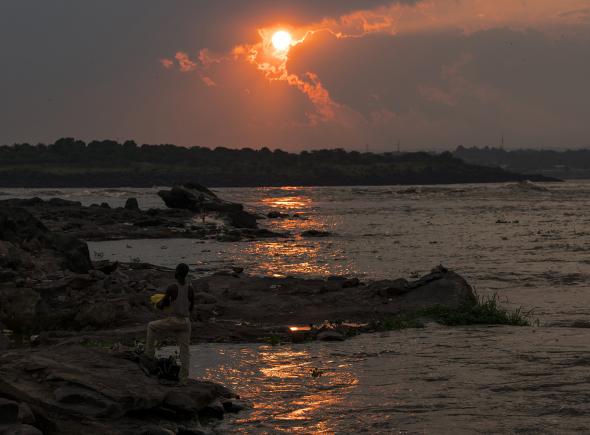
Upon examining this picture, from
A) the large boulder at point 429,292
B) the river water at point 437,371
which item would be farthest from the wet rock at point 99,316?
the large boulder at point 429,292

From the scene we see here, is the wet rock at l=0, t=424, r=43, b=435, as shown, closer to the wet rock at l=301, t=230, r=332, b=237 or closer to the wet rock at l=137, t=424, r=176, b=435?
the wet rock at l=137, t=424, r=176, b=435

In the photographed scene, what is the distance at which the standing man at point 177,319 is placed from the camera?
10.5 meters

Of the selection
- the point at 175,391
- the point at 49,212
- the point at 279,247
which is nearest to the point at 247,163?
the point at 49,212

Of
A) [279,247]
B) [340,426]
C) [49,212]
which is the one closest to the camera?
[340,426]

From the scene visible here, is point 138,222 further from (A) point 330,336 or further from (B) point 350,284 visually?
(A) point 330,336

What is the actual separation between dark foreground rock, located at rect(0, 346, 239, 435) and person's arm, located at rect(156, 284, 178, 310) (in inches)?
31.1

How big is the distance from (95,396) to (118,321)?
7.33m

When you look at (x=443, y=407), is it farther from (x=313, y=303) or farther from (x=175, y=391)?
(x=313, y=303)

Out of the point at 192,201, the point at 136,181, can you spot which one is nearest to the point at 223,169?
the point at 136,181

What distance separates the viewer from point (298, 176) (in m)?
160

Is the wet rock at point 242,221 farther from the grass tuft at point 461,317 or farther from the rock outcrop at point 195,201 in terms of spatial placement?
Result: the grass tuft at point 461,317

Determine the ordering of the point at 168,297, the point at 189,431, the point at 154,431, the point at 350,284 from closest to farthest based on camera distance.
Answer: the point at 154,431 < the point at 189,431 < the point at 168,297 < the point at 350,284

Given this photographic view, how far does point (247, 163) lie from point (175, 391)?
15896 cm

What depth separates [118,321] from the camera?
1636 centimetres
